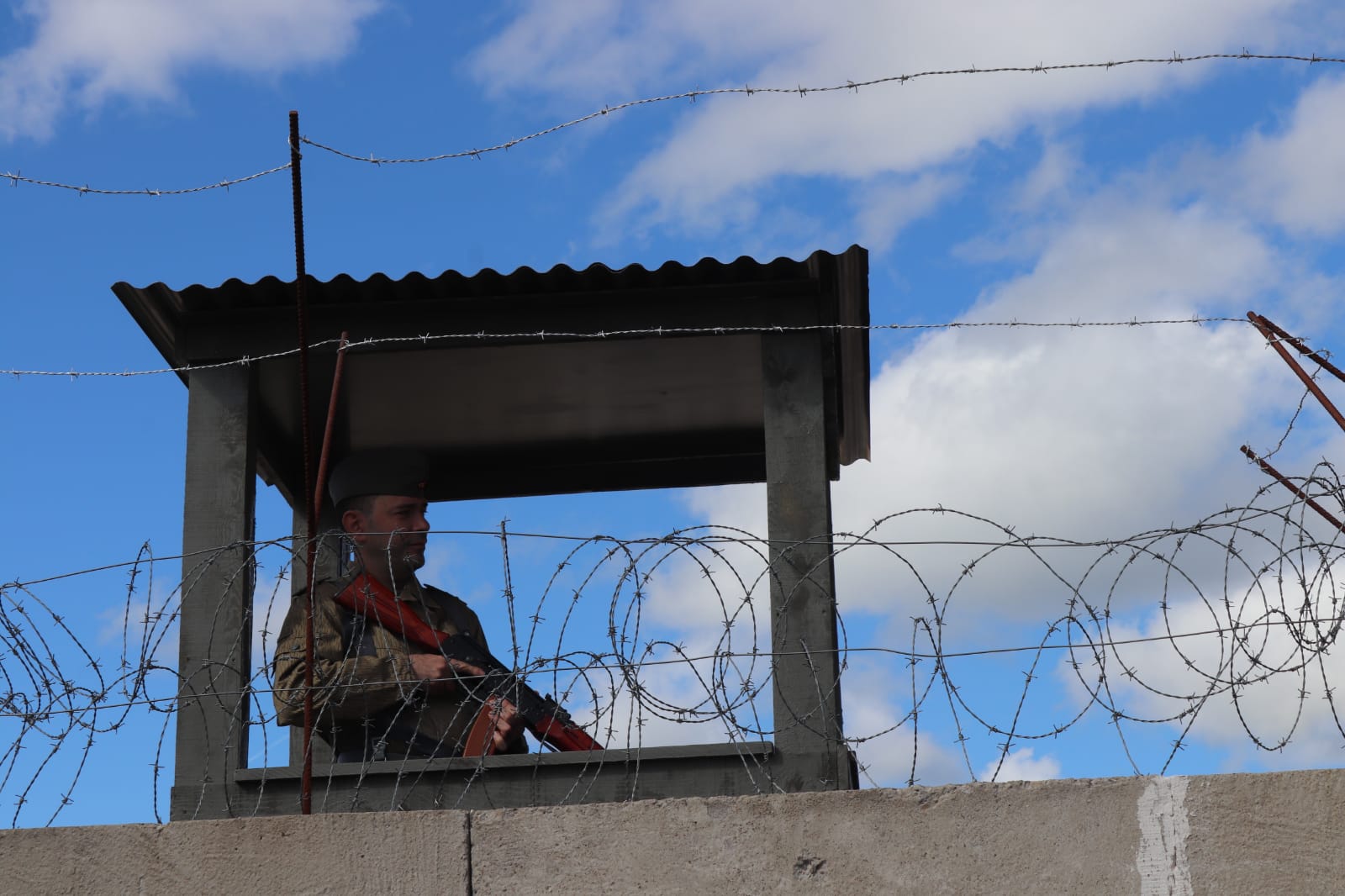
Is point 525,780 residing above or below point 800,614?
A: below

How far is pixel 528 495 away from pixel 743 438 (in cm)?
109

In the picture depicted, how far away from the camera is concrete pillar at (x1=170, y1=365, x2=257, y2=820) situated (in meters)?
5.50

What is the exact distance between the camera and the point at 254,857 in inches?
166

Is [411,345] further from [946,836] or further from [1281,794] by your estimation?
[1281,794]

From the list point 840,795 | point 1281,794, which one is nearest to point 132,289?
point 840,795

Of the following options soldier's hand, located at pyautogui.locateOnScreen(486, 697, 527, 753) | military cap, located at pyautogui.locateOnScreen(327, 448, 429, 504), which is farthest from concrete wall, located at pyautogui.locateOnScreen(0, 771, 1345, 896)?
military cap, located at pyautogui.locateOnScreen(327, 448, 429, 504)

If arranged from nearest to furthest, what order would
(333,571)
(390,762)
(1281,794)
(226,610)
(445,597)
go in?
(1281,794) < (390,762) < (226,610) < (445,597) < (333,571)

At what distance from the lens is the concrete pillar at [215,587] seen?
5.50 m

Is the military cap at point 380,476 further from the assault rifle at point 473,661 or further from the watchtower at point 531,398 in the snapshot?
the assault rifle at point 473,661

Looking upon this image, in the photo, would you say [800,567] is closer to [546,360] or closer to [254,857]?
[546,360]

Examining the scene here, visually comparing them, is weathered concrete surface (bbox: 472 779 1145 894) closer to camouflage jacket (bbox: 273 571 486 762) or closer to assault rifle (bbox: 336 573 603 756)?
assault rifle (bbox: 336 573 603 756)

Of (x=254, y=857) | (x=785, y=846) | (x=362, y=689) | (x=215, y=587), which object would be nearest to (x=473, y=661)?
(x=362, y=689)

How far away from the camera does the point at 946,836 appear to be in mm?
4105

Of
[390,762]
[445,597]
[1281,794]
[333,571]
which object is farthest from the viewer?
[333,571]
